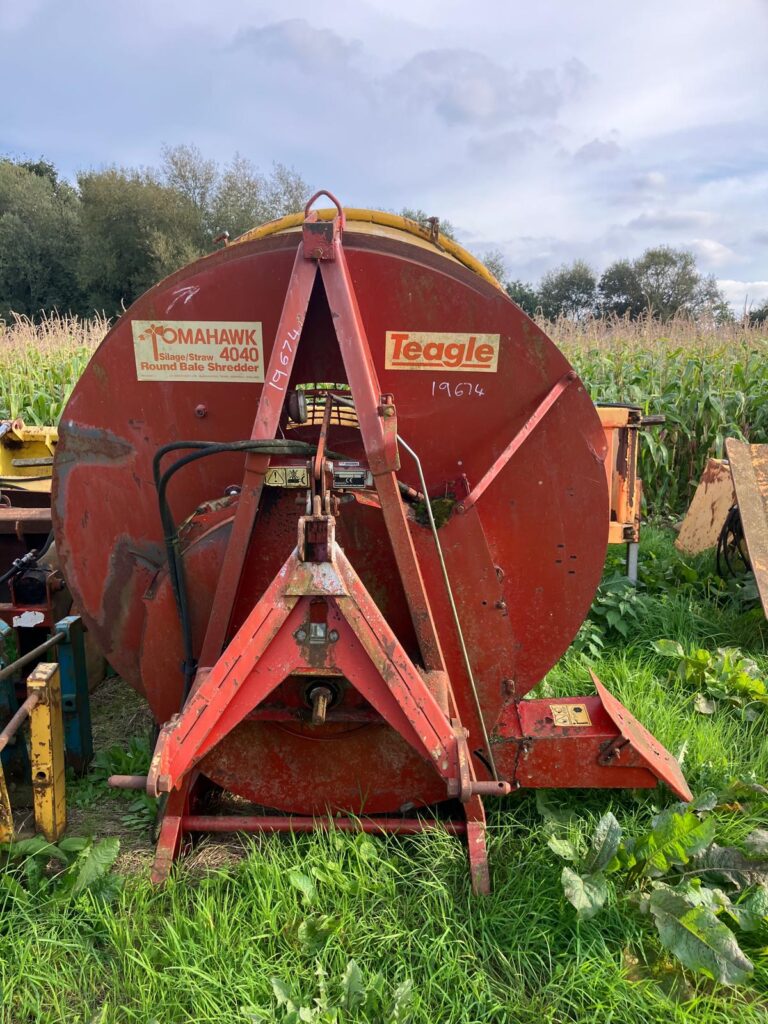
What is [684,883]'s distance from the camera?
6.56 ft

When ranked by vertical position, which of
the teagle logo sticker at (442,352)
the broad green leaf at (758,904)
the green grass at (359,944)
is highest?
the teagle logo sticker at (442,352)

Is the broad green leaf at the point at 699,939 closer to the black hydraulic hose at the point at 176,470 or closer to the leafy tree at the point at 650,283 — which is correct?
the black hydraulic hose at the point at 176,470

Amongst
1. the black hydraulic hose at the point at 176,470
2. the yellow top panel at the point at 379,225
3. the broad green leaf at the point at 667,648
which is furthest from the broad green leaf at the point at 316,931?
the broad green leaf at the point at 667,648

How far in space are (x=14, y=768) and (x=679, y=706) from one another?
2.77 m

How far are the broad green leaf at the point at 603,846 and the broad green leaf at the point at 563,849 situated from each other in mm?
40

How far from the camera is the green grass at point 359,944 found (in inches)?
69.4

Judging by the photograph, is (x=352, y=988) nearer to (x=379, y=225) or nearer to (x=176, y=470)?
(x=176, y=470)

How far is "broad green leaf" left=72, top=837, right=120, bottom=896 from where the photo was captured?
2053 millimetres

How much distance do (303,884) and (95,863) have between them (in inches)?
25.0

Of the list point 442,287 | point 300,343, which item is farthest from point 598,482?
point 300,343

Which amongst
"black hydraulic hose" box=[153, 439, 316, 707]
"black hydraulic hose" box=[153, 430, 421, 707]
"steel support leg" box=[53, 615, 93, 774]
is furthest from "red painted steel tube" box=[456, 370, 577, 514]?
"steel support leg" box=[53, 615, 93, 774]

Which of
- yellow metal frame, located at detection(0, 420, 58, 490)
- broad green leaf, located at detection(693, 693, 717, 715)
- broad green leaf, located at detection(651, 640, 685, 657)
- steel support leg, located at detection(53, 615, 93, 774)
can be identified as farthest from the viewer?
yellow metal frame, located at detection(0, 420, 58, 490)

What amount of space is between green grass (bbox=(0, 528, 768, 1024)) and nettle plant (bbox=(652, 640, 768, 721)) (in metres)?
0.89

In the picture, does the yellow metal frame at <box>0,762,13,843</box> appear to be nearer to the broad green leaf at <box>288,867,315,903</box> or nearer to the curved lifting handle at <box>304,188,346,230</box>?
the broad green leaf at <box>288,867,315,903</box>
